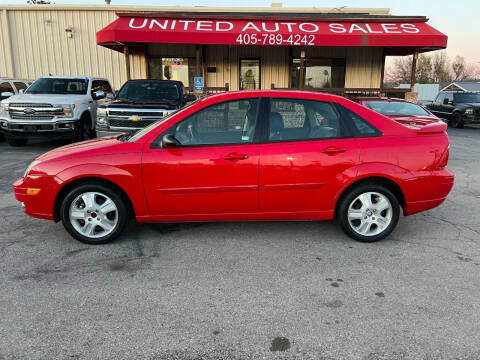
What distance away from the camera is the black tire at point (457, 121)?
18484 mm

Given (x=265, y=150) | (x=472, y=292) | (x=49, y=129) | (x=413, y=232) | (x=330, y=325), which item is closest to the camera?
(x=330, y=325)

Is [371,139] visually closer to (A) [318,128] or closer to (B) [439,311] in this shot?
(A) [318,128]

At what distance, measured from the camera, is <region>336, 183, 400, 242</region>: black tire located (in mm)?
4176

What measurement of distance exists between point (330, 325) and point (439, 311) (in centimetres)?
89

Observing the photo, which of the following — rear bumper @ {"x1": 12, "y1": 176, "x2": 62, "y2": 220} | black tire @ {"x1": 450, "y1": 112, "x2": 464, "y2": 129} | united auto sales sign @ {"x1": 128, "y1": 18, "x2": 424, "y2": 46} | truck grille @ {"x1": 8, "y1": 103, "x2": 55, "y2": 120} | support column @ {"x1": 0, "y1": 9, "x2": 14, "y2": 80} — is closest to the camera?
rear bumper @ {"x1": 12, "y1": 176, "x2": 62, "y2": 220}

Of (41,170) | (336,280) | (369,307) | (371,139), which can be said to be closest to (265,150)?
(371,139)

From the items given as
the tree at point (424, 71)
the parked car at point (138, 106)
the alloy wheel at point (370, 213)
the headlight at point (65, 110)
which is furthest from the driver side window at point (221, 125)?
the tree at point (424, 71)

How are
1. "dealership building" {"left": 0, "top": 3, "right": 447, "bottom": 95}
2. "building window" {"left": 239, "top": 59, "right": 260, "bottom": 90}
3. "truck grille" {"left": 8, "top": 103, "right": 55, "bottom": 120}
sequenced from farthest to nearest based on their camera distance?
"building window" {"left": 239, "top": 59, "right": 260, "bottom": 90}
"dealership building" {"left": 0, "top": 3, "right": 447, "bottom": 95}
"truck grille" {"left": 8, "top": 103, "right": 55, "bottom": 120}

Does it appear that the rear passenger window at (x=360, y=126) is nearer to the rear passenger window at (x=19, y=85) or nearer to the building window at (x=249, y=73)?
the rear passenger window at (x=19, y=85)

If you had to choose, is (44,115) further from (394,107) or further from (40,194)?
(394,107)

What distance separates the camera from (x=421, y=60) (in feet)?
239

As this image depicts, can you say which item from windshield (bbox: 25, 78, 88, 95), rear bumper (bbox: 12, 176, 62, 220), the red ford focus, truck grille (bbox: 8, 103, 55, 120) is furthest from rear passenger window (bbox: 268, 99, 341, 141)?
windshield (bbox: 25, 78, 88, 95)

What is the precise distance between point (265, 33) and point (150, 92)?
5.75 meters

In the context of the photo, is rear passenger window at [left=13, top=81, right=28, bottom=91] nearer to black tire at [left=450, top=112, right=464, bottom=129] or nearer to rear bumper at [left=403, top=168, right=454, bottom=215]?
rear bumper at [left=403, top=168, right=454, bottom=215]
